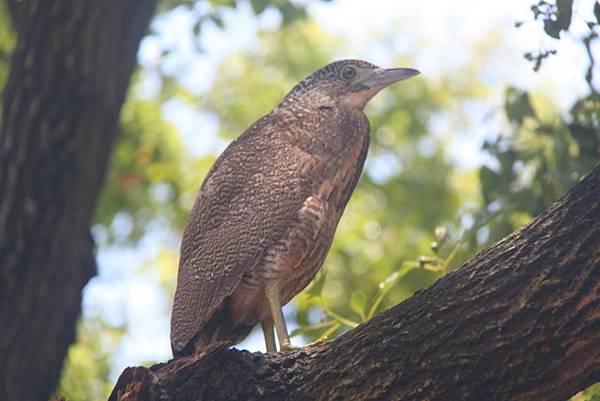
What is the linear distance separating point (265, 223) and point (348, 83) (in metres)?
1.18

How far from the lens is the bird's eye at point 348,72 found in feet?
20.0

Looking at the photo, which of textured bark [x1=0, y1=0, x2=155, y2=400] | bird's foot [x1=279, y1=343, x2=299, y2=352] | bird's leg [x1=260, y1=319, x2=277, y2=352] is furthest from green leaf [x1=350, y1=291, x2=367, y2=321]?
textured bark [x1=0, y1=0, x2=155, y2=400]

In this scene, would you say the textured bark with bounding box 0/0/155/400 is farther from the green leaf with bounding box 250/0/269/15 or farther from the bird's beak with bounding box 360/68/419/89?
the bird's beak with bounding box 360/68/419/89

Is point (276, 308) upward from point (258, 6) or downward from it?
downward

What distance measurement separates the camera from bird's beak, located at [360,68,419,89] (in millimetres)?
6020

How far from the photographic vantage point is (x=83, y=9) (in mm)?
6832

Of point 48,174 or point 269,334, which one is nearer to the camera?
point 269,334

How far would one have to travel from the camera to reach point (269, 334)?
5.57m

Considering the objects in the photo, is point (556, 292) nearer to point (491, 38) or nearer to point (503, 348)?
point (503, 348)

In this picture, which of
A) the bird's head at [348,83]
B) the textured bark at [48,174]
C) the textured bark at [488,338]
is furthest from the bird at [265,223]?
the textured bark at [48,174]

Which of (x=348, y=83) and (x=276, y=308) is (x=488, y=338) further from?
(x=348, y=83)

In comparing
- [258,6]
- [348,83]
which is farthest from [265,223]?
[258,6]

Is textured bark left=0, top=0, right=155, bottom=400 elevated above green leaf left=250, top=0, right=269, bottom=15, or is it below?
below

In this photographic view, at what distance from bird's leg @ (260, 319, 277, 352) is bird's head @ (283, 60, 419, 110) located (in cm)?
117
